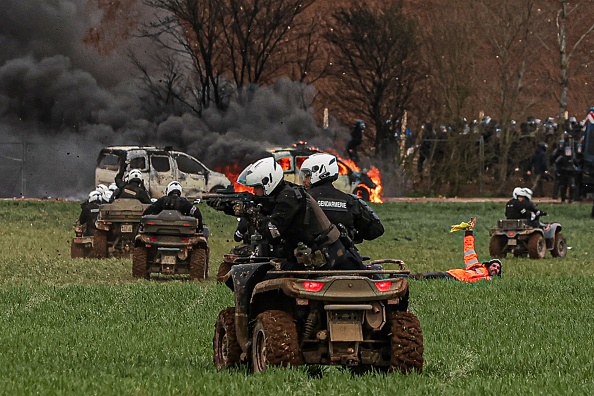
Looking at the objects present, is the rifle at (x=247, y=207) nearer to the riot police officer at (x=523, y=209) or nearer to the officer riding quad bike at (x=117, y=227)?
the officer riding quad bike at (x=117, y=227)

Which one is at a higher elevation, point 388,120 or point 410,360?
point 388,120

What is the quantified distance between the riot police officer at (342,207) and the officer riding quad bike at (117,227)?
634 inches

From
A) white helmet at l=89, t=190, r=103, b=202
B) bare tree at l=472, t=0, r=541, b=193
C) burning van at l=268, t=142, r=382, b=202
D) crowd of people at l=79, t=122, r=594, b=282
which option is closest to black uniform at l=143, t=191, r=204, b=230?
white helmet at l=89, t=190, r=103, b=202

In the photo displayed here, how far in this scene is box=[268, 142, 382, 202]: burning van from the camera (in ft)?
149

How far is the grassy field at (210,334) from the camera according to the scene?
10.3 metres

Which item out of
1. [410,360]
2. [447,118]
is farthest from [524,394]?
[447,118]

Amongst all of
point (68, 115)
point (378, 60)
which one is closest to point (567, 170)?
point (378, 60)

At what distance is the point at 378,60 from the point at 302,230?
51696mm

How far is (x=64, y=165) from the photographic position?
52.1m

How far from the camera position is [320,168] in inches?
491

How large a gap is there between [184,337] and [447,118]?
43.1 metres

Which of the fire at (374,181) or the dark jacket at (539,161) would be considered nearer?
the fire at (374,181)

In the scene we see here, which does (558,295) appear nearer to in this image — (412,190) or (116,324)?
(116,324)

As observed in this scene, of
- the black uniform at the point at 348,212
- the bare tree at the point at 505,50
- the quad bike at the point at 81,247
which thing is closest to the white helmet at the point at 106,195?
the quad bike at the point at 81,247
